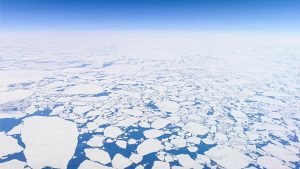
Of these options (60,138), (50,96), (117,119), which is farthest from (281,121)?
(50,96)

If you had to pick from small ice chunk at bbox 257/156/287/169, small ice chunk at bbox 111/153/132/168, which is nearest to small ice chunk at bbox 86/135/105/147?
small ice chunk at bbox 111/153/132/168

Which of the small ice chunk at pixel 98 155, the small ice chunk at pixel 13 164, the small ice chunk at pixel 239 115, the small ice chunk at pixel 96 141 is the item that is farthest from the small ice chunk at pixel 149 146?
the small ice chunk at pixel 239 115

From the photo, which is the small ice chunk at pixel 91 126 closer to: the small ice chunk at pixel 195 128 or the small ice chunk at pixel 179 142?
the small ice chunk at pixel 179 142

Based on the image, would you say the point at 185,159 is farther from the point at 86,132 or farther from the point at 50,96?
the point at 50,96

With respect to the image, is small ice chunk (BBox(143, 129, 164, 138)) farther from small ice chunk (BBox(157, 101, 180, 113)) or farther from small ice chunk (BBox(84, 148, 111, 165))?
small ice chunk (BBox(157, 101, 180, 113))

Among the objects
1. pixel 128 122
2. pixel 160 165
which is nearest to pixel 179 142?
pixel 160 165

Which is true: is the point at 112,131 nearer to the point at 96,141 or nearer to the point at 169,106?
the point at 96,141
